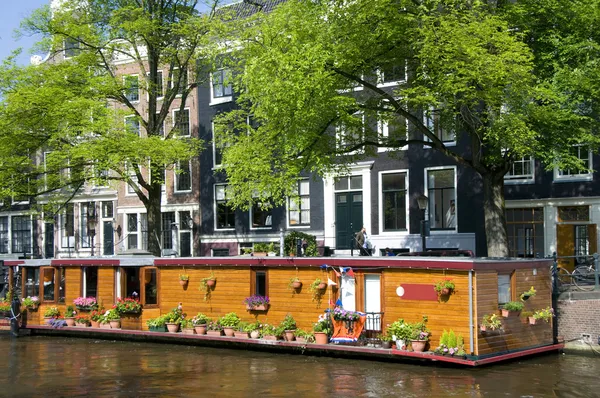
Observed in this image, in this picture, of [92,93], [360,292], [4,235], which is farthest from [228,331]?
[4,235]

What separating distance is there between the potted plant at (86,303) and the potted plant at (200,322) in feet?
13.2

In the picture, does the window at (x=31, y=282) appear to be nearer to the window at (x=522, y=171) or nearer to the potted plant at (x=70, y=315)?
the potted plant at (x=70, y=315)

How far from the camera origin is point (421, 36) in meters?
22.0

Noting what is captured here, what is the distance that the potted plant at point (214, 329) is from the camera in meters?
22.5

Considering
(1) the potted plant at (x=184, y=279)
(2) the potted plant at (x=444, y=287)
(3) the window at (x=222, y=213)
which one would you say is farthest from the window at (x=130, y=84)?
(2) the potted plant at (x=444, y=287)

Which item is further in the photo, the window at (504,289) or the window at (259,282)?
the window at (259,282)

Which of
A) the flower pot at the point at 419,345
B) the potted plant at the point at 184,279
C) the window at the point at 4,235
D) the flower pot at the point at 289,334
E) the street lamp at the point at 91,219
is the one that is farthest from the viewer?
the window at the point at 4,235

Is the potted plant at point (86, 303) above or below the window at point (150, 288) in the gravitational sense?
below

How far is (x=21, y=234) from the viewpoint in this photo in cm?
4628

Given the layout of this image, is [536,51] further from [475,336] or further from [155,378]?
[155,378]

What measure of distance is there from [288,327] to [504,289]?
5383 mm

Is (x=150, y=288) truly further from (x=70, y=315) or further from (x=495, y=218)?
(x=495, y=218)

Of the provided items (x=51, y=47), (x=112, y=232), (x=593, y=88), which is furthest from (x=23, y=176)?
(x=593, y=88)

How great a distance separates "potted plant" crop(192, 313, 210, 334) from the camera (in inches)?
896
